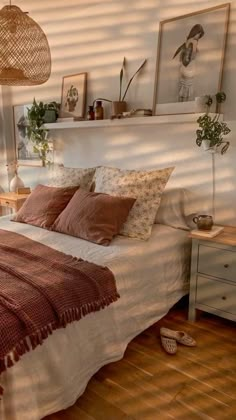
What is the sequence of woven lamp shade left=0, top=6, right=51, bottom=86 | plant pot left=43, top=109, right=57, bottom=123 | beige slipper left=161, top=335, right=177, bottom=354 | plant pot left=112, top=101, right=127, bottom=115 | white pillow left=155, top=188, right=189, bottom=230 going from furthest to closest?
1. plant pot left=43, top=109, right=57, bottom=123
2. plant pot left=112, top=101, right=127, bottom=115
3. white pillow left=155, top=188, right=189, bottom=230
4. beige slipper left=161, top=335, right=177, bottom=354
5. woven lamp shade left=0, top=6, right=51, bottom=86

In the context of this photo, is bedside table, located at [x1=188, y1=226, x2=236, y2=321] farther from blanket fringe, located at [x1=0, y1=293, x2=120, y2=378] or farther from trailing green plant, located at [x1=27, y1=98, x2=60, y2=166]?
trailing green plant, located at [x1=27, y1=98, x2=60, y2=166]

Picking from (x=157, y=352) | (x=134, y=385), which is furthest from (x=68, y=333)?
(x=157, y=352)

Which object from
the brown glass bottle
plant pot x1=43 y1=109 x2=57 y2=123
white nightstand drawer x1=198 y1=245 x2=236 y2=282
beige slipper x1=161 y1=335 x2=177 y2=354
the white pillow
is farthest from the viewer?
plant pot x1=43 y1=109 x2=57 y2=123

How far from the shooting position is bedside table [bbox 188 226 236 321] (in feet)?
6.56

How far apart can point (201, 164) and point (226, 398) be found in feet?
4.95

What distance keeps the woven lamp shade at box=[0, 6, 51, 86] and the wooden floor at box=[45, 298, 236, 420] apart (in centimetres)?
176

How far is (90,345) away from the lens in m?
1.56

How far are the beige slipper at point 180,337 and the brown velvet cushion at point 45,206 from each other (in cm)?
114

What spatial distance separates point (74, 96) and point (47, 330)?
2377 mm

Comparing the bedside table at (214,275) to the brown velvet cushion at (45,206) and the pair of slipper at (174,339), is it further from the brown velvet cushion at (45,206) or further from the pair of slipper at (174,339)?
the brown velvet cushion at (45,206)

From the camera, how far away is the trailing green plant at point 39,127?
10.5ft

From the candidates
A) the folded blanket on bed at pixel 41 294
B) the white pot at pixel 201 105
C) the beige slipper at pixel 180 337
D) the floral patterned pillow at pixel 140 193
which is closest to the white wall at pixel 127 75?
the white pot at pixel 201 105

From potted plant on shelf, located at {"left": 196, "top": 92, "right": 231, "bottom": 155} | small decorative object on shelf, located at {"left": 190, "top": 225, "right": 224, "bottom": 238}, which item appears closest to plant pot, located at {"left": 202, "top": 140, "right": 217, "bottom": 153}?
potted plant on shelf, located at {"left": 196, "top": 92, "right": 231, "bottom": 155}

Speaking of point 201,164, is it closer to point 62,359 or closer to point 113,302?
point 113,302
